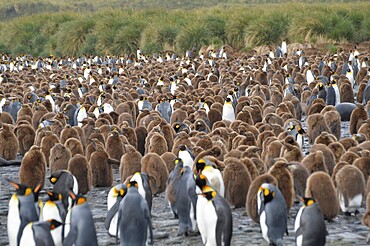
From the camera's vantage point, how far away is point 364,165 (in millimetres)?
7926

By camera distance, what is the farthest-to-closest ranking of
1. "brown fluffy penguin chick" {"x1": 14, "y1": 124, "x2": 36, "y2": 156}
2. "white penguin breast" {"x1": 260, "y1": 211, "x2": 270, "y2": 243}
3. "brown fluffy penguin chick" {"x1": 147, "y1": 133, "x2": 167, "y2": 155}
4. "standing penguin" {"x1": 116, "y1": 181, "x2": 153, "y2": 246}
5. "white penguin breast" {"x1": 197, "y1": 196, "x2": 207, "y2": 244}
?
"brown fluffy penguin chick" {"x1": 14, "y1": 124, "x2": 36, "y2": 156} → "brown fluffy penguin chick" {"x1": 147, "y1": 133, "x2": 167, "y2": 155} → "white penguin breast" {"x1": 260, "y1": 211, "x2": 270, "y2": 243} → "white penguin breast" {"x1": 197, "y1": 196, "x2": 207, "y2": 244} → "standing penguin" {"x1": 116, "y1": 181, "x2": 153, "y2": 246}

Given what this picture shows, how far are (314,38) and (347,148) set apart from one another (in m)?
19.4

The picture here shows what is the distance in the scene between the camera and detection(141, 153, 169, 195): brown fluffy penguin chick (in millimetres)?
8461

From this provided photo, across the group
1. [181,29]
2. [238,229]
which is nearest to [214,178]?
[238,229]

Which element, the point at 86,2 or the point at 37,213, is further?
the point at 86,2

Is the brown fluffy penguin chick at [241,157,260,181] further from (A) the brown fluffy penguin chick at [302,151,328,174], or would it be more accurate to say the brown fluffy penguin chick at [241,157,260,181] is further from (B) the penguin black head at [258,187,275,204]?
(B) the penguin black head at [258,187,275,204]

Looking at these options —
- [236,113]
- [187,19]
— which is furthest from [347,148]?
[187,19]

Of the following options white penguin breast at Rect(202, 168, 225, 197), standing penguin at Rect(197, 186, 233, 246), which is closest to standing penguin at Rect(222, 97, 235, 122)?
white penguin breast at Rect(202, 168, 225, 197)

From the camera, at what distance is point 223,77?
747 inches

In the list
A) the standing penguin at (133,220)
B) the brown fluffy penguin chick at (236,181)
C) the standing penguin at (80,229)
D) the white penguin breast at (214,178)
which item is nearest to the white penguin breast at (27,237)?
the standing penguin at (80,229)

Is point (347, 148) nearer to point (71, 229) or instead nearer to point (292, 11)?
point (71, 229)

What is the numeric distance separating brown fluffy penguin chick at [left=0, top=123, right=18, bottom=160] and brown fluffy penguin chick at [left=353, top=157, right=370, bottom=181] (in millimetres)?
5416

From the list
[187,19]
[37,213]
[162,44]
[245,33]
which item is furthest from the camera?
[187,19]

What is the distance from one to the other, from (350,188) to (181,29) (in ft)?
81.0
